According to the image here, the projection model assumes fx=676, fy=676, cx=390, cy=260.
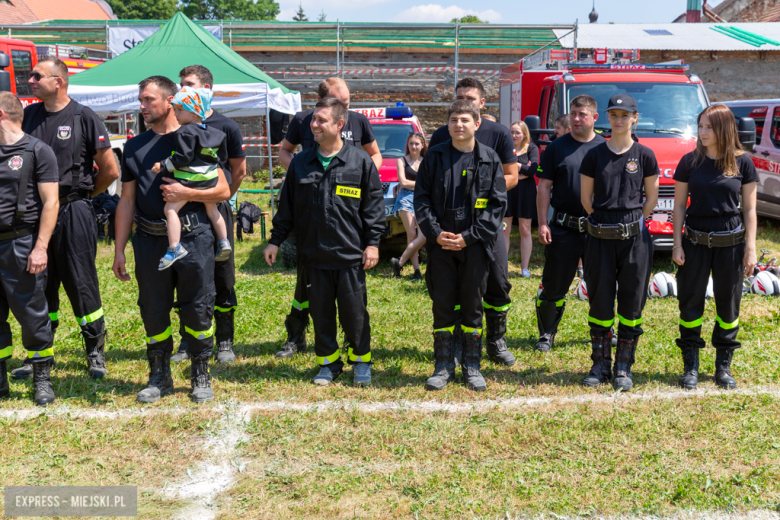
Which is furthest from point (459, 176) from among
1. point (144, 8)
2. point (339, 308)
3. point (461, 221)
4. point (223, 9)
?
point (223, 9)

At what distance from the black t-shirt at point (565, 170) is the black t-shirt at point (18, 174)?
368 cm

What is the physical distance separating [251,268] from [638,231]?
5.61 m

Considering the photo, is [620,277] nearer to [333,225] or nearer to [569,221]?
[569,221]

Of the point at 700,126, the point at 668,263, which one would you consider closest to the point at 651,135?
the point at 668,263

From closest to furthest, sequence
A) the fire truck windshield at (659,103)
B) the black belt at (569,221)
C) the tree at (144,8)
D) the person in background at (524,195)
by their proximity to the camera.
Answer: the black belt at (569,221), the person in background at (524,195), the fire truck windshield at (659,103), the tree at (144,8)

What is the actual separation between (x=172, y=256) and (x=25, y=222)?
3.47 ft

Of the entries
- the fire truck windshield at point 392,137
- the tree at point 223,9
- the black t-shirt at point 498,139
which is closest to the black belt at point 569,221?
the black t-shirt at point 498,139

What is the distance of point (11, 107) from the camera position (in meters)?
4.36

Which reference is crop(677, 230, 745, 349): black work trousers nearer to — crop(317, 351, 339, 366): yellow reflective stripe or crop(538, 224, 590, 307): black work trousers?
crop(538, 224, 590, 307): black work trousers

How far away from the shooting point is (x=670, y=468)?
371cm

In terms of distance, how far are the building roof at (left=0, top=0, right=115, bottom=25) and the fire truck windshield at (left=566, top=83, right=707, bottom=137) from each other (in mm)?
27569

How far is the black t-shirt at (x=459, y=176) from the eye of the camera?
4.75 meters

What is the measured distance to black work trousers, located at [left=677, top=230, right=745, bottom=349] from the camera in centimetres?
468

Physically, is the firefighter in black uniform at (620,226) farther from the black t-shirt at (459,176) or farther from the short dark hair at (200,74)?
the short dark hair at (200,74)
